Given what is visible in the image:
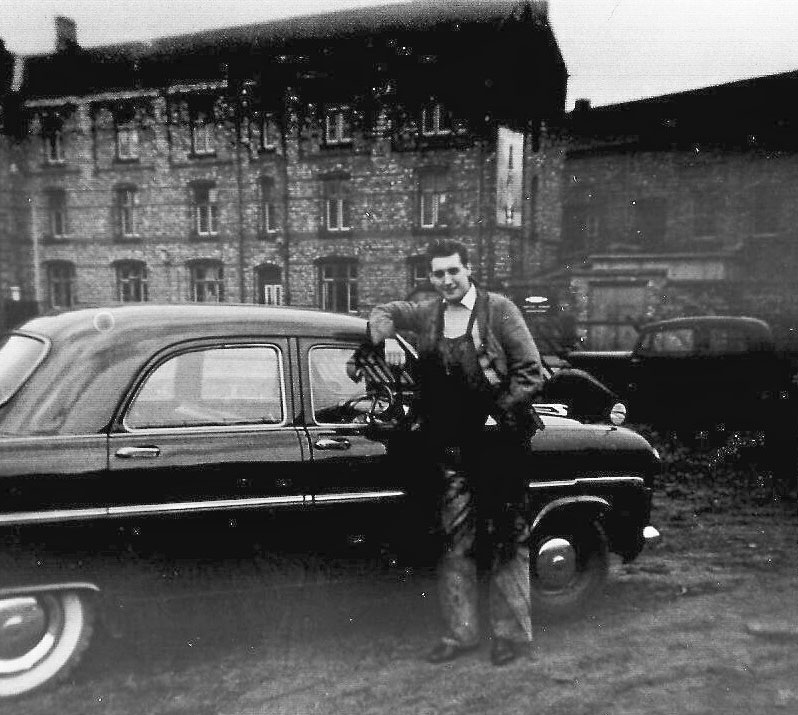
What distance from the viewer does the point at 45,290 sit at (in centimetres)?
2875

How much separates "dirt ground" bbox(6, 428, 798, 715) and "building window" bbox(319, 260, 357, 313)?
2256 centimetres

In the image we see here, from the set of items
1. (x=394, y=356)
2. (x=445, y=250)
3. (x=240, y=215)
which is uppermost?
(x=240, y=215)

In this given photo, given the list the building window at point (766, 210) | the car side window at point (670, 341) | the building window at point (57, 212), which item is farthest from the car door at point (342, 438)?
the building window at point (57, 212)

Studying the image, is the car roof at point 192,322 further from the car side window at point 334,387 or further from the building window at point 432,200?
the building window at point 432,200

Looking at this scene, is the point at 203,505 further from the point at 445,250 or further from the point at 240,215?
the point at 240,215

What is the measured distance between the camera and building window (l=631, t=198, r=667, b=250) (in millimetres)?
28734

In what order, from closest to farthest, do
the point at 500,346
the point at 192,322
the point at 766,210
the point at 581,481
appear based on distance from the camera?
1. the point at 192,322
2. the point at 500,346
3. the point at 581,481
4. the point at 766,210

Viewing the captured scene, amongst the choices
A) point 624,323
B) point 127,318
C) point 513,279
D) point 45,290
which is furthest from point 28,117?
point 127,318

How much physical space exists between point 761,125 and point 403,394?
23941mm

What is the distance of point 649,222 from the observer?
29203 millimetres

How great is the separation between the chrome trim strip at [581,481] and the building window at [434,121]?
892 inches

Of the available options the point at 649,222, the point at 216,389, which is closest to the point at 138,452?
the point at 216,389

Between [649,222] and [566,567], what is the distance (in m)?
27.1

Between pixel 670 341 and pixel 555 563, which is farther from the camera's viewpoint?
pixel 670 341
